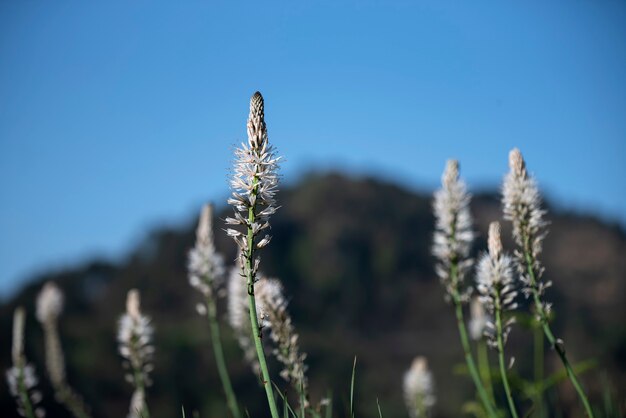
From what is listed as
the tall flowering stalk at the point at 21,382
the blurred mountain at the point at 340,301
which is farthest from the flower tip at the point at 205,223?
the blurred mountain at the point at 340,301

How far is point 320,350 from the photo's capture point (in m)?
61.6

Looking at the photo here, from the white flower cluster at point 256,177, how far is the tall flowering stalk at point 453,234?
2.13m

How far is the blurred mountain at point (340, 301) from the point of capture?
45.3m

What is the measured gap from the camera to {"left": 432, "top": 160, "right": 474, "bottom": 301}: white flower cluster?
601 centimetres

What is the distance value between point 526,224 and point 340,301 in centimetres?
9371

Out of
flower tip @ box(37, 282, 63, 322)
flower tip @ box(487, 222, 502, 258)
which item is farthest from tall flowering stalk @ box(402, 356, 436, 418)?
flower tip @ box(37, 282, 63, 322)

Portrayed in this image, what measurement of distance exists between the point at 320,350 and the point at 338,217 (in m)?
51.8

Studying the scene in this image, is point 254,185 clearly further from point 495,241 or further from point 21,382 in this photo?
point 21,382

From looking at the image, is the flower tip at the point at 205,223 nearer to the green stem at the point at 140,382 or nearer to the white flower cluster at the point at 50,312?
the green stem at the point at 140,382

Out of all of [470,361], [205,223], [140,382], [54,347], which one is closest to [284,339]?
[470,361]

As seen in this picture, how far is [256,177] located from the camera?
4301mm

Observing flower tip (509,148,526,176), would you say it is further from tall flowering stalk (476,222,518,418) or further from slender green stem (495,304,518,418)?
slender green stem (495,304,518,418)

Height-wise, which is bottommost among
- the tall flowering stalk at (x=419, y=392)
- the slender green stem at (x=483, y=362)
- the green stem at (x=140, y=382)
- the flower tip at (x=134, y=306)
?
the tall flowering stalk at (x=419, y=392)

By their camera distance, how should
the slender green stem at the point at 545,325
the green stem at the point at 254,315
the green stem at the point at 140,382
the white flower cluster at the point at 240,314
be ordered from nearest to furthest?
the green stem at the point at 254,315
the slender green stem at the point at 545,325
the green stem at the point at 140,382
the white flower cluster at the point at 240,314
